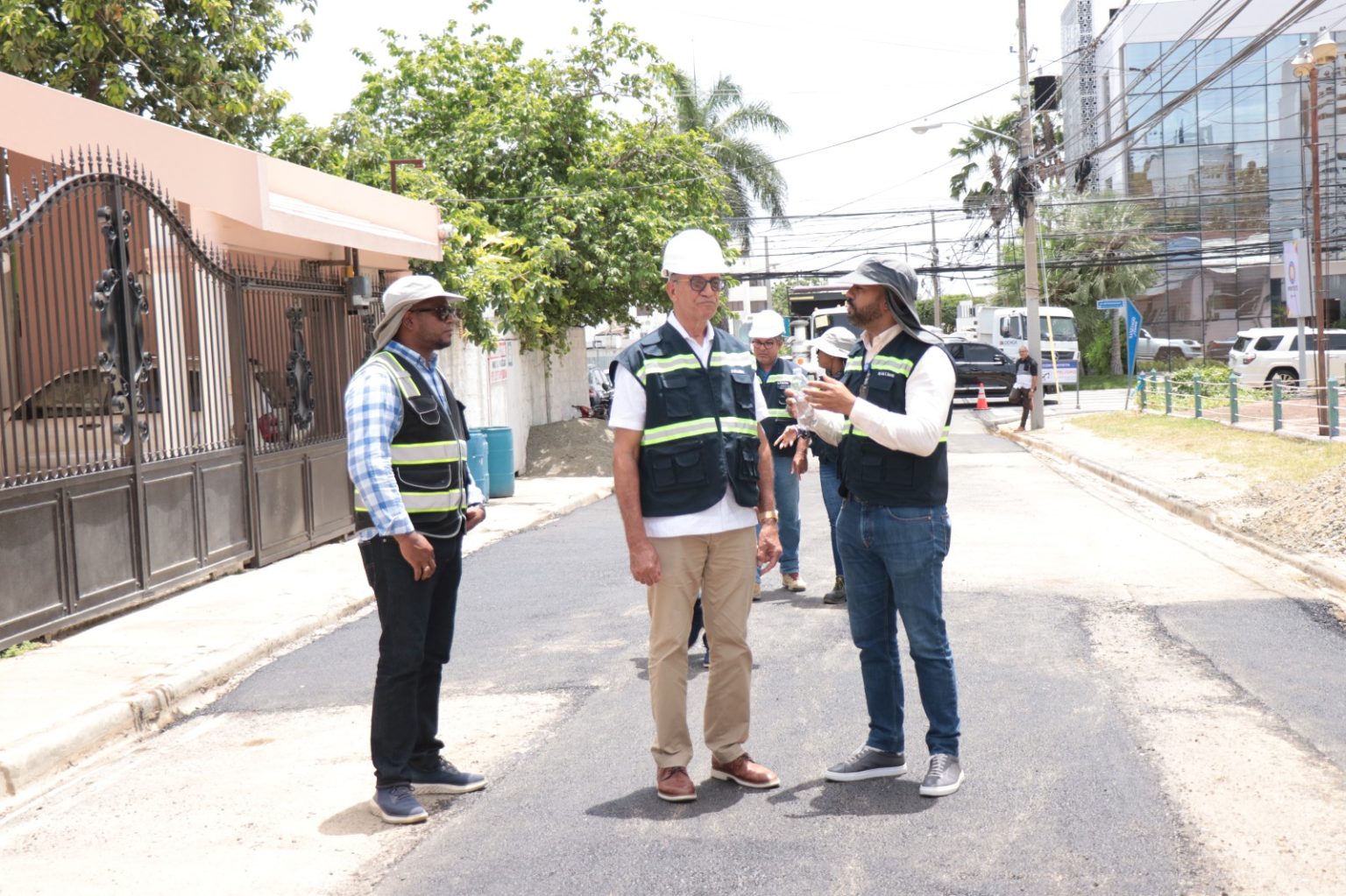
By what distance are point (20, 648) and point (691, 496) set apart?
5.53 m

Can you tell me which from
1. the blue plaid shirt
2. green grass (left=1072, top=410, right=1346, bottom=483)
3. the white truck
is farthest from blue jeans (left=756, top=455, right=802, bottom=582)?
the white truck

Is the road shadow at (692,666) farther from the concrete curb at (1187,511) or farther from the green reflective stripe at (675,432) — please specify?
the concrete curb at (1187,511)

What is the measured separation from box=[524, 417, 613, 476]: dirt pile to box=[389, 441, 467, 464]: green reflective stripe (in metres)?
16.7

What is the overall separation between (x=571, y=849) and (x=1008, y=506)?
1124cm

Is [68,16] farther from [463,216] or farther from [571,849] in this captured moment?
[571,849]

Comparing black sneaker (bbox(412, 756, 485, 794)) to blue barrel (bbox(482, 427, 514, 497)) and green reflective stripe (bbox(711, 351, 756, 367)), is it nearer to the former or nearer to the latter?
green reflective stripe (bbox(711, 351, 756, 367))

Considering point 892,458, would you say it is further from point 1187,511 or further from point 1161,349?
point 1161,349

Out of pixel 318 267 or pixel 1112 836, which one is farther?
pixel 318 267

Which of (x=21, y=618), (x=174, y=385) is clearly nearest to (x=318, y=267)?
(x=174, y=385)

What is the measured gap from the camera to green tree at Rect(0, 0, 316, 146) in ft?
61.8

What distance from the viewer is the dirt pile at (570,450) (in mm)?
22469

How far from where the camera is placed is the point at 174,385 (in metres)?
10.8

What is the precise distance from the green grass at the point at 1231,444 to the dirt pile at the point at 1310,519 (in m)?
1.38

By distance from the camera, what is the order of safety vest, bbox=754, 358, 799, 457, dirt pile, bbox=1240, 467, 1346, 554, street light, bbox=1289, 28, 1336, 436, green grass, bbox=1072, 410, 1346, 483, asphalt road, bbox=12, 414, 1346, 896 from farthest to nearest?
street light, bbox=1289, 28, 1336, 436
green grass, bbox=1072, 410, 1346, 483
dirt pile, bbox=1240, 467, 1346, 554
safety vest, bbox=754, 358, 799, 457
asphalt road, bbox=12, 414, 1346, 896
